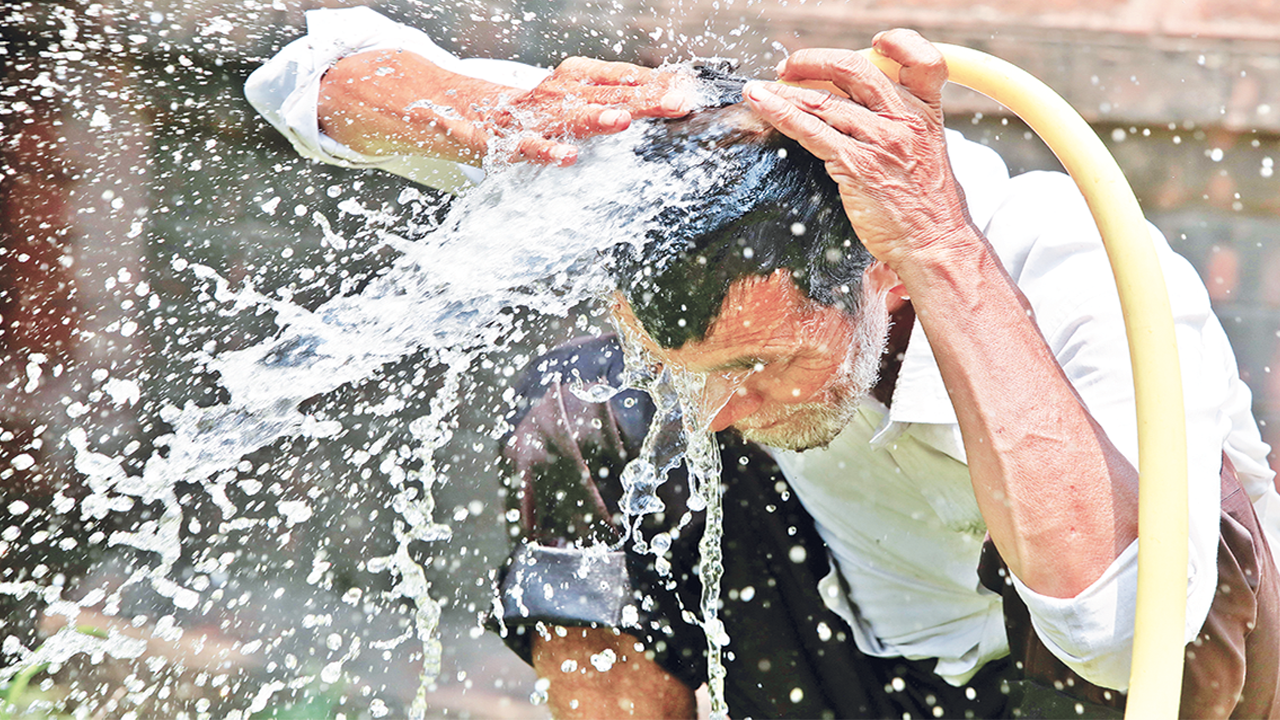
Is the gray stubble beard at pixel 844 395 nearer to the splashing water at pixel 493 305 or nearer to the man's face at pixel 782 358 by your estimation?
the man's face at pixel 782 358

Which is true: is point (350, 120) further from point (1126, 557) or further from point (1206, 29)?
point (1206, 29)

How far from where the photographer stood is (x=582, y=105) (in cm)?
152

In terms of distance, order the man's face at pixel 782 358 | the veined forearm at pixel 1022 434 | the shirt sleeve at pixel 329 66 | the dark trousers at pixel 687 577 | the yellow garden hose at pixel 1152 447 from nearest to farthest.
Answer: the yellow garden hose at pixel 1152 447
the veined forearm at pixel 1022 434
the man's face at pixel 782 358
the shirt sleeve at pixel 329 66
the dark trousers at pixel 687 577

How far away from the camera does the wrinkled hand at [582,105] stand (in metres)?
1.50

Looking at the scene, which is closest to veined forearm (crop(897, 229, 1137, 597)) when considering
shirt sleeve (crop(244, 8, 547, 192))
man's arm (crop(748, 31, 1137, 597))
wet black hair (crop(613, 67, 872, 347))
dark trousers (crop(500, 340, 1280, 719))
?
man's arm (crop(748, 31, 1137, 597))

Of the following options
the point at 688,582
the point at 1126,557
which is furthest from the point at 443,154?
the point at 1126,557

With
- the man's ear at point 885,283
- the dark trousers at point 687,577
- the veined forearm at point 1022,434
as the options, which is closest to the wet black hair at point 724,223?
the man's ear at point 885,283

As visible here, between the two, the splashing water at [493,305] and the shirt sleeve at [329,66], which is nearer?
the splashing water at [493,305]

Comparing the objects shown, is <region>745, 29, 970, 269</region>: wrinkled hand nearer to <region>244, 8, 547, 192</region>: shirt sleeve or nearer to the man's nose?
the man's nose

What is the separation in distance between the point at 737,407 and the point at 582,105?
636mm

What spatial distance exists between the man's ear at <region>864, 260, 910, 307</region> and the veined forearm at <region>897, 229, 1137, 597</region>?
27 centimetres

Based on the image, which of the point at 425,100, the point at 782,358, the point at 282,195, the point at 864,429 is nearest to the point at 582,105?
the point at 425,100

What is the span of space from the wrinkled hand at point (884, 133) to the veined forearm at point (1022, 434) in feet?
0.19

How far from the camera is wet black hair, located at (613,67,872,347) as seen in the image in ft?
5.13
